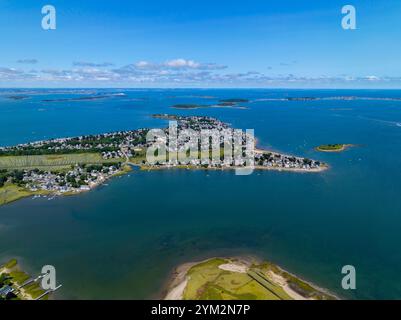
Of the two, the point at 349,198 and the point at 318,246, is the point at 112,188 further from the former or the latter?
the point at 349,198

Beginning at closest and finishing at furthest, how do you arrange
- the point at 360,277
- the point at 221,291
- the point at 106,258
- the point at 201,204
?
the point at 221,291 < the point at 360,277 < the point at 106,258 < the point at 201,204

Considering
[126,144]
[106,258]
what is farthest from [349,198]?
[126,144]

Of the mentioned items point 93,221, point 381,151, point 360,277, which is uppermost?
point 381,151

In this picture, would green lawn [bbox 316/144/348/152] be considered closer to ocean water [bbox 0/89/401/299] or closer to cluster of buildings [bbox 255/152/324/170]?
cluster of buildings [bbox 255/152/324/170]

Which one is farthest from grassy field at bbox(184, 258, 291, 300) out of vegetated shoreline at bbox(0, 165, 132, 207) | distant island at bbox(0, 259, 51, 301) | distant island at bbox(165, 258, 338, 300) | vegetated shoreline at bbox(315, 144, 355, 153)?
vegetated shoreline at bbox(315, 144, 355, 153)

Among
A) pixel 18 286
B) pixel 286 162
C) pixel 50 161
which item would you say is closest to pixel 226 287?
pixel 18 286

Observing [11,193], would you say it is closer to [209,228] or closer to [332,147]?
[209,228]

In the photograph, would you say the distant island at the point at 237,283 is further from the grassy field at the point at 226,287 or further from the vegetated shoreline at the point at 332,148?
the vegetated shoreline at the point at 332,148
